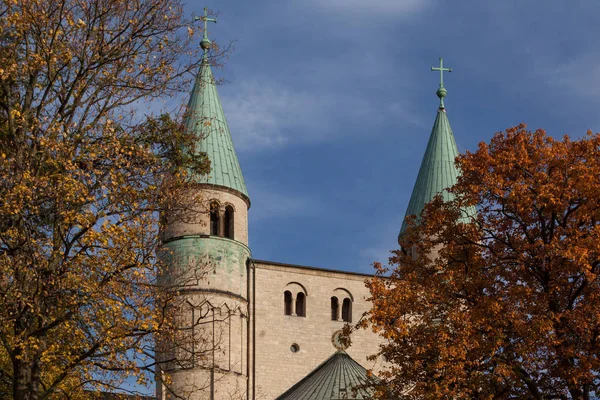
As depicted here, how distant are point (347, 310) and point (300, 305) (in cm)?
232

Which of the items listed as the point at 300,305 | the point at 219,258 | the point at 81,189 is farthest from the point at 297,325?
the point at 81,189

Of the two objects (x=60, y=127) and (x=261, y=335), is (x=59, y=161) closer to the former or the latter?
(x=60, y=127)

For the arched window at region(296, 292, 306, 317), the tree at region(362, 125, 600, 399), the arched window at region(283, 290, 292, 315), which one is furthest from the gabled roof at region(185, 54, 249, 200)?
the tree at region(362, 125, 600, 399)

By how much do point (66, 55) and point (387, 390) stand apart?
10549 millimetres

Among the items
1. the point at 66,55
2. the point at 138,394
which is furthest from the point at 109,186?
the point at 138,394

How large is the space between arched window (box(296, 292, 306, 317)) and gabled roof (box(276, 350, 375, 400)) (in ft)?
7.62

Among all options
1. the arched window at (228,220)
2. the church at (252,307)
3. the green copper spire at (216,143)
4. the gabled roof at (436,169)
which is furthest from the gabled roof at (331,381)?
the gabled roof at (436,169)

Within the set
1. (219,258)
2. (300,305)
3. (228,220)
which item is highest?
(228,220)

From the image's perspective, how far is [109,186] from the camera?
17.7 metres

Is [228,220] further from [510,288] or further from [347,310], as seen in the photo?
[510,288]

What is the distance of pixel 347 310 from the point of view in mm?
43562

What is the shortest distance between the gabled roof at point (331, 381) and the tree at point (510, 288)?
13.0 meters

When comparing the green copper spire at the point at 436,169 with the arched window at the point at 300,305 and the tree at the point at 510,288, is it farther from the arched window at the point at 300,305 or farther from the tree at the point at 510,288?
the tree at the point at 510,288

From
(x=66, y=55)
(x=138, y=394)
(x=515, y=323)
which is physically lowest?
(x=138, y=394)
